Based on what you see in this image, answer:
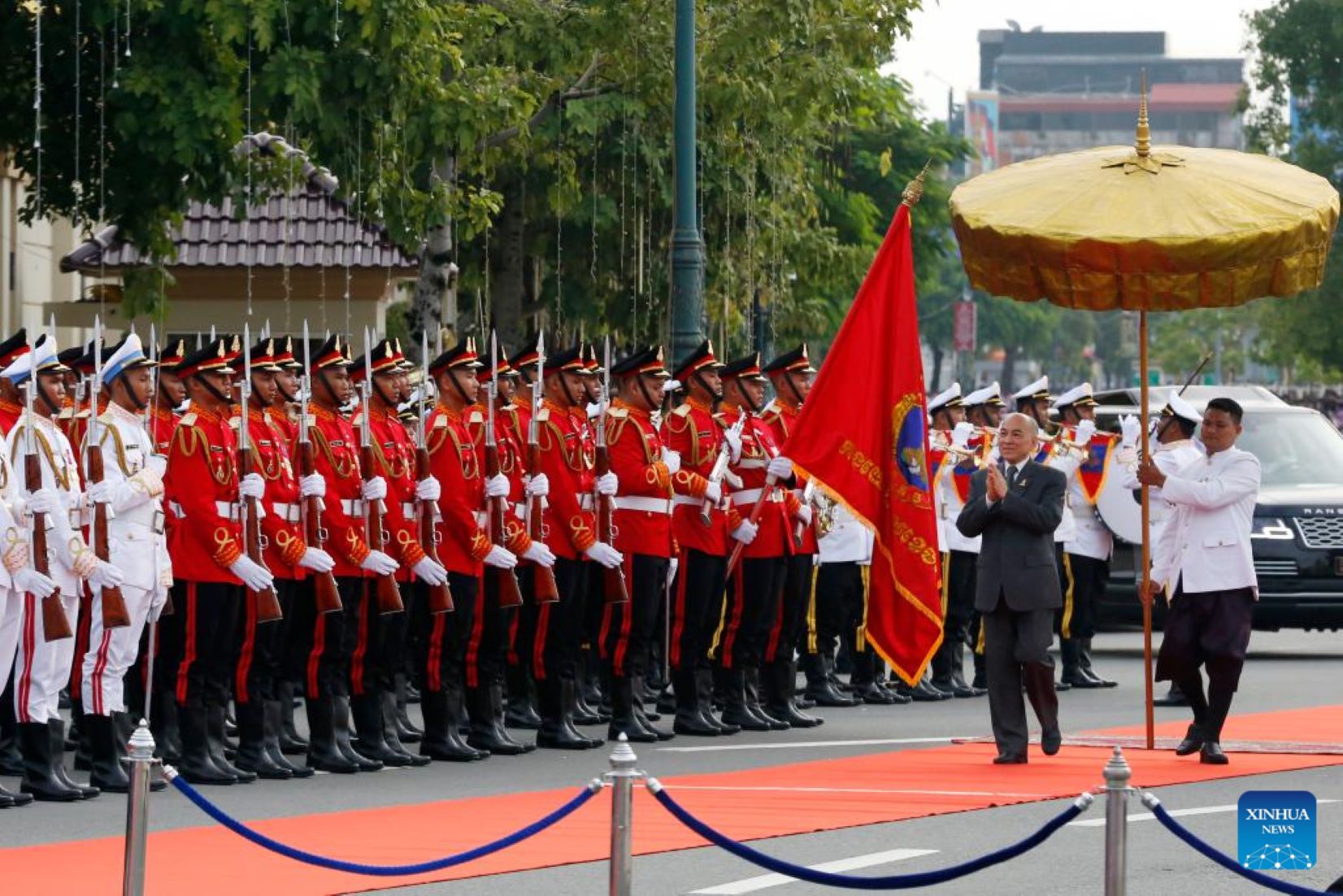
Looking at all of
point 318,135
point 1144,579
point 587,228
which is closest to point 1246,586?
point 1144,579

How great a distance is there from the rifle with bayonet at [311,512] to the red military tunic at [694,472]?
2498 mm

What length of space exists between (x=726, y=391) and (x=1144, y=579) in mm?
2894

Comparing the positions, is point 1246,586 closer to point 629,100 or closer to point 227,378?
point 227,378

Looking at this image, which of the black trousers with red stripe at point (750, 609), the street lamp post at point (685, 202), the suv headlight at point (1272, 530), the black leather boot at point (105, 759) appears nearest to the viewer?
the black leather boot at point (105, 759)

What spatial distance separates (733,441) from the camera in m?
15.4

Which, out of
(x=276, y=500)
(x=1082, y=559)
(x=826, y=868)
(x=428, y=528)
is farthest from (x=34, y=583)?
(x=1082, y=559)

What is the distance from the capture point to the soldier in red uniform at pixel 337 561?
1328 cm

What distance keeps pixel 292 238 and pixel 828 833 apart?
18.0 meters

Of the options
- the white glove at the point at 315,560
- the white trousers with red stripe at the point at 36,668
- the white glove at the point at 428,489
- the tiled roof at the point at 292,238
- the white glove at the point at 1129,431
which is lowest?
the white trousers with red stripe at the point at 36,668

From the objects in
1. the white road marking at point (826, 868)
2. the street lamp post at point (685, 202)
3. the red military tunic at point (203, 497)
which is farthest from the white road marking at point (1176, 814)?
the street lamp post at point (685, 202)

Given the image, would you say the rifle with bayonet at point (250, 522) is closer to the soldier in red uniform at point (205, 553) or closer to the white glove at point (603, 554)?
the soldier in red uniform at point (205, 553)

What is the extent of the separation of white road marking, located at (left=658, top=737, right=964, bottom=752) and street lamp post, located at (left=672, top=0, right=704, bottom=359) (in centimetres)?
543

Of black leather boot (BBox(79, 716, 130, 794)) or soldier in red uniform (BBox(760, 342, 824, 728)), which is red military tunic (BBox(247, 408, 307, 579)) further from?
soldier in red uniform (BBox(760, 342, 824, 728))

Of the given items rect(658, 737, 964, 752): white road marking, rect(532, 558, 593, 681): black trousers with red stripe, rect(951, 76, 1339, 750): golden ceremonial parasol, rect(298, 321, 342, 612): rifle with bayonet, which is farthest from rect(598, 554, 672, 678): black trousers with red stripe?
rect(951, 76, 1339, 750): golden ceremonial parasol
